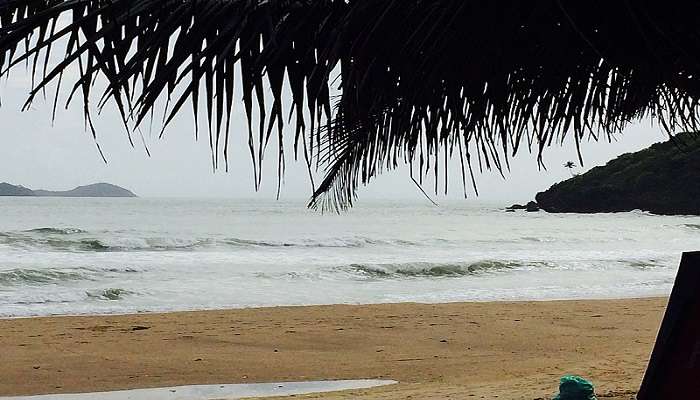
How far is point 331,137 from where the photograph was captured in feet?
6.04

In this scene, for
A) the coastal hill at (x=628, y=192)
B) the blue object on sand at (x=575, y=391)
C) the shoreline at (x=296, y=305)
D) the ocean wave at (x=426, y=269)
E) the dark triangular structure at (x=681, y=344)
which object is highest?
the coastal hill at (x=628, y=192)

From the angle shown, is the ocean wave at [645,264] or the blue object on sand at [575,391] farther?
the ocean wave at [645,264]

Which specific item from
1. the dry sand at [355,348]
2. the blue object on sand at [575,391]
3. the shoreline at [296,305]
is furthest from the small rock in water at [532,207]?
the blue object on sand at [575,391]

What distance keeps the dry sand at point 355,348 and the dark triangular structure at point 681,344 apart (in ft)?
10.9

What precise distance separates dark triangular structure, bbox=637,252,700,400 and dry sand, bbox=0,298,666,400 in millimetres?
3313

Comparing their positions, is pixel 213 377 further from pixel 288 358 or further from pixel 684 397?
pixel 684 397

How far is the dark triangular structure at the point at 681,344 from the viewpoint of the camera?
5.16ft

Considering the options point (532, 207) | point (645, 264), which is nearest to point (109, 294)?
point (645, 264)

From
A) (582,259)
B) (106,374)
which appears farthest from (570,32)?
(582,259)

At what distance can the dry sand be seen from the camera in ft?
20.4

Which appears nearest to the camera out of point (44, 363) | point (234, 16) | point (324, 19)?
point (234, 16)

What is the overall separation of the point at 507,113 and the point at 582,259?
64.6 feet

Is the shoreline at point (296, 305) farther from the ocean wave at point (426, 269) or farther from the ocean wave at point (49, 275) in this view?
the ocean wave at point (426, 269)

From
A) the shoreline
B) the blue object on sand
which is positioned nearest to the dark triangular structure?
the blue object on sand
